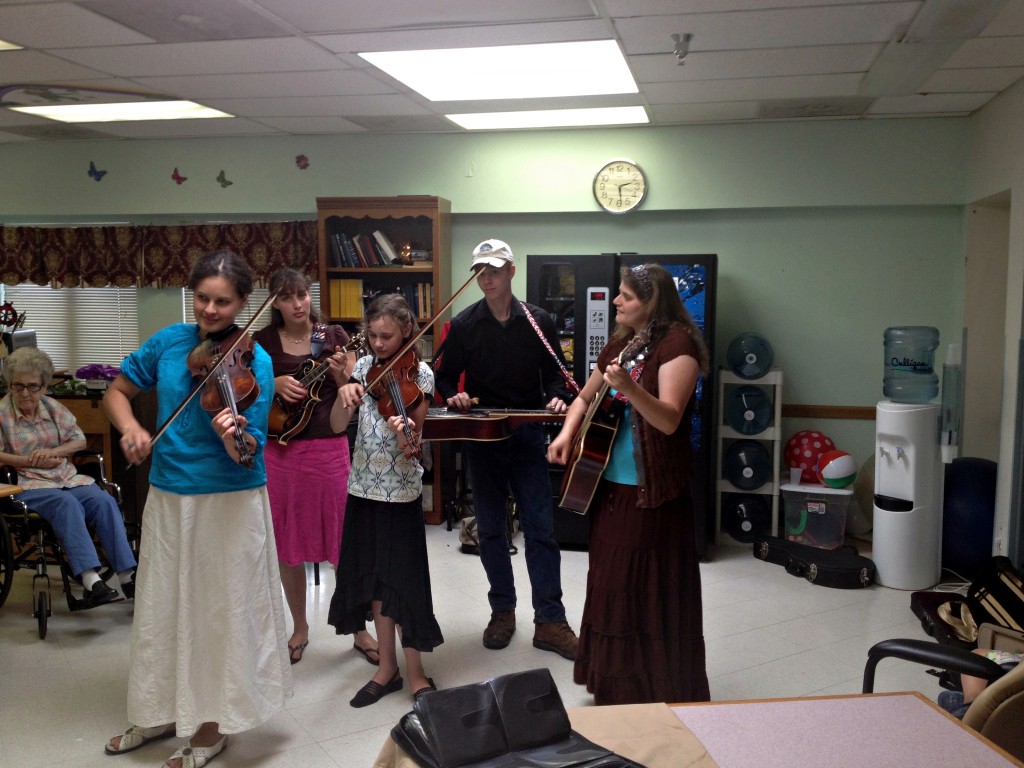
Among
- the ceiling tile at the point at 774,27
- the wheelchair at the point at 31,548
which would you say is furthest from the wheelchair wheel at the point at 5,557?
the ceiling tile at the point at 774,27

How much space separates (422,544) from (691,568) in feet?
2.93

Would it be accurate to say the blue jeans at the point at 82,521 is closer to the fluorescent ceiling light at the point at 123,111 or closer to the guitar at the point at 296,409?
the guitar at the point at 296,409

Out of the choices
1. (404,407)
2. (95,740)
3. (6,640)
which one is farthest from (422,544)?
(6,640)

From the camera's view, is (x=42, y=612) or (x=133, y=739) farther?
(x=42, y=612)

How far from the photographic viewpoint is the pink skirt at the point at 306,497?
3250 millimetres

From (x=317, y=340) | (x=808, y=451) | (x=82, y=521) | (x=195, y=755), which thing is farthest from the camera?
(x=808, y=451)

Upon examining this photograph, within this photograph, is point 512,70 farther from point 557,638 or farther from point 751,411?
point 557,638

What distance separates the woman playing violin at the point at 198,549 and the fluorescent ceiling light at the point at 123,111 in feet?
8.54

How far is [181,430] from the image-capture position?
2.46m

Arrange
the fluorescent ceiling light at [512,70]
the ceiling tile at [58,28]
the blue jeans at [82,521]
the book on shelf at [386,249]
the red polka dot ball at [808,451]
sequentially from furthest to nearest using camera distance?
the book on shelf at [386,249]
the red polka dot ball at [808,451]
the blue jeans at [82,521]
the fluorescent ceiling light at [512,70]
the ceiling tile at [58,28]

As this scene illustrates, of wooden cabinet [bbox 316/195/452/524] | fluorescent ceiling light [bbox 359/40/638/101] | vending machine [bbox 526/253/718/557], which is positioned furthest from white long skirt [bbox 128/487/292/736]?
wooden cabinet [bbox 316/195/452/524]

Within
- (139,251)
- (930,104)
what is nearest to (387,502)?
(930,104)

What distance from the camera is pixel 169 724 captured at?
2.81 m

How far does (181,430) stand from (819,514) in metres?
3.58
